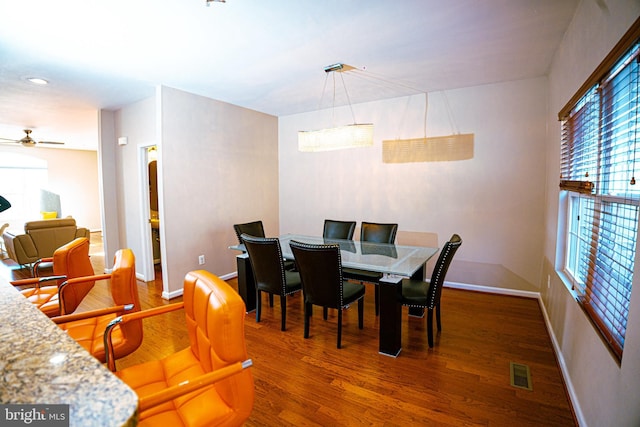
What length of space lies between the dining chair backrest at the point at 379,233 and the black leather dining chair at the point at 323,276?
1107 millimetres

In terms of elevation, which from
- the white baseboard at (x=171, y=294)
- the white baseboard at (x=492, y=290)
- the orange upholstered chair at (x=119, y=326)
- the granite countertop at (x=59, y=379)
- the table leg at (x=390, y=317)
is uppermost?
the granite countertop at (x=59, y=379)

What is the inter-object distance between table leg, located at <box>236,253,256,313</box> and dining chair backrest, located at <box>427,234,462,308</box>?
182cm

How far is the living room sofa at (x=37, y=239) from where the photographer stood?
16.5 feet

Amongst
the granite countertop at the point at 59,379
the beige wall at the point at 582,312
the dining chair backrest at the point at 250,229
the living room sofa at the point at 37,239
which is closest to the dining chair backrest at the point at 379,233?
the dining chair backrest at the point at 250,229

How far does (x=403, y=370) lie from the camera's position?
237 centimetres

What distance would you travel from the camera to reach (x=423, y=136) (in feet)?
13.8

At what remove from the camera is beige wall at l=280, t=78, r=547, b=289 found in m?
3.65

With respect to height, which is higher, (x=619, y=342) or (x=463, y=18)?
(x=463, y=18)

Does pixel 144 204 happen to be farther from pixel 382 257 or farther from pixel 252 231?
pixel 382 257

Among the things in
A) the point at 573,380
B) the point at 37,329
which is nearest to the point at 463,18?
the point at 573,380

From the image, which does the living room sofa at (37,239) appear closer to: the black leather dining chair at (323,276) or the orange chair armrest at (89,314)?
the orange chair armrest at (89,314)

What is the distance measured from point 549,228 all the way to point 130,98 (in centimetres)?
518

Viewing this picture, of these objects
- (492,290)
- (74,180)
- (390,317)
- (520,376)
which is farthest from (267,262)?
(74,180)

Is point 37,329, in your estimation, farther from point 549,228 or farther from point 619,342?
point 549,228
